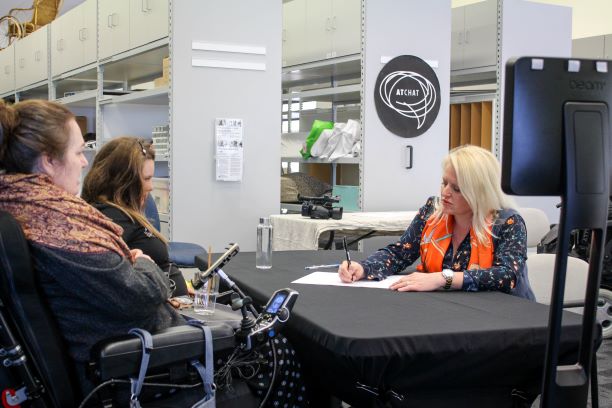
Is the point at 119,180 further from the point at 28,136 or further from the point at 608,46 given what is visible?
the point at 608,46

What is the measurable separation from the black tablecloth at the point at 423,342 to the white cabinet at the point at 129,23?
9.13ft

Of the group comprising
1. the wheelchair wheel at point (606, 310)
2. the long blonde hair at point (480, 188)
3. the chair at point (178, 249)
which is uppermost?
the long blonde hair at point (480, 188)

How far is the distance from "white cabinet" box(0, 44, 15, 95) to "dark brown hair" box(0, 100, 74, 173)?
719cm

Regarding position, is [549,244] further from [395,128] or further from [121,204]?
[121,204]

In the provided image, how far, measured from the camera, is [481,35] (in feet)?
17.4

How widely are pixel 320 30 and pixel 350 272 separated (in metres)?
3.12

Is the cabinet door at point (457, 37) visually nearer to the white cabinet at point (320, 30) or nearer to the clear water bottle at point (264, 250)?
the white cabinet at point (320, 30)

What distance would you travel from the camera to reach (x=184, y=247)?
3.90m

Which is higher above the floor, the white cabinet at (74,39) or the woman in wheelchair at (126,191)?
Answer: the white cabinet at (74,39)

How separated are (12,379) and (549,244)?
315 centimetres

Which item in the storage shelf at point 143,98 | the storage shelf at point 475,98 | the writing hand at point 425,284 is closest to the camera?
the writing hand at point 425,284

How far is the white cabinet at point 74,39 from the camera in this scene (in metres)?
5.62

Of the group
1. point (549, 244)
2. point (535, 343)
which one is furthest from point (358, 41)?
point (535, 343)

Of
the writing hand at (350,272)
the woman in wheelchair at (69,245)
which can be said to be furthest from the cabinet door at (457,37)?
the woman in wheelchair at (69,245)
